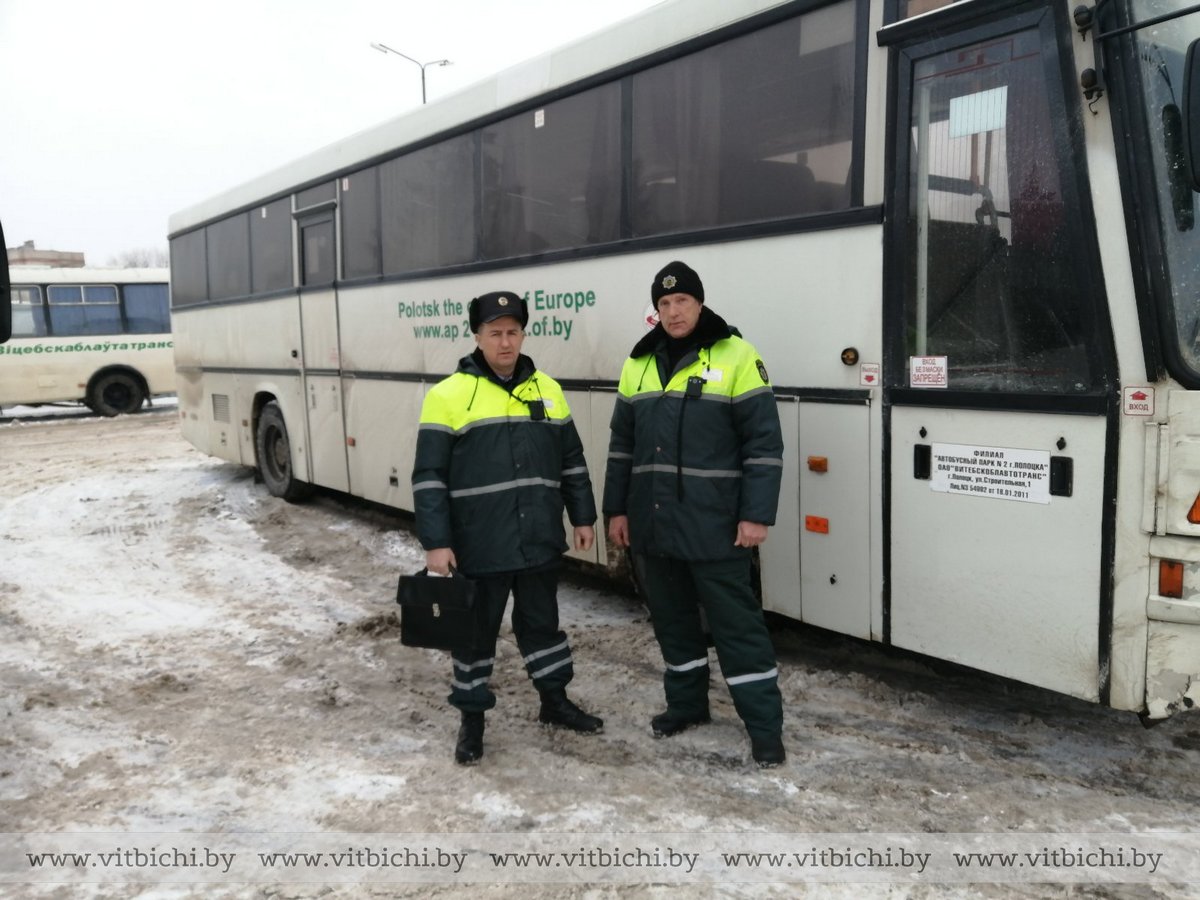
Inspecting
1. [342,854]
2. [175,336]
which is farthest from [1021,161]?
[175,336]

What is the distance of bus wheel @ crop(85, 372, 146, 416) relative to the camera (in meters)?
20.2

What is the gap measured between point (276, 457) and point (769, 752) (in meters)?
7.24

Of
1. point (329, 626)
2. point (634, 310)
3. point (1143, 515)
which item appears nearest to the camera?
point (1143, 515)

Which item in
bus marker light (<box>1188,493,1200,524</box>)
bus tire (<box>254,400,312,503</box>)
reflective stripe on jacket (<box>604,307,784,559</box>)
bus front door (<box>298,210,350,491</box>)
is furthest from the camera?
bus tire (<box>254,400,312,503</box>)

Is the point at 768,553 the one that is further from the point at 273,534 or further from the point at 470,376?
the point at 273,534

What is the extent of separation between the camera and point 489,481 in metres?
3.97

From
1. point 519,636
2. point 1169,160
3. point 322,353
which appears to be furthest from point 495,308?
point 322,353

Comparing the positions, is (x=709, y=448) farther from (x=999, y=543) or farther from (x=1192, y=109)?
(x=1192, y=109)

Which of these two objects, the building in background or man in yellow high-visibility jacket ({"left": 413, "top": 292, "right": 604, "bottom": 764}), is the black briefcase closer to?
man in yellow high-visibility jacket ({"left": 413, "top": 292, "right": 604, "bottom": 764})

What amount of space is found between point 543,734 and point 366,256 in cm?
455

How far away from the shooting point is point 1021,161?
3602mm

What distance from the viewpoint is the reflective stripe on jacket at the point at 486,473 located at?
12.9 ft

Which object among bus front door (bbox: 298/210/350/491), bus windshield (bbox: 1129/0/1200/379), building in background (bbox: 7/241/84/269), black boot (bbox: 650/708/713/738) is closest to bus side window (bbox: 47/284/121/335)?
bus front door (bbox: 298/210/350/491)

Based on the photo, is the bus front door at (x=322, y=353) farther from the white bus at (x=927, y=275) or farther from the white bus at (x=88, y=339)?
the white bus at (x=88, y=339)
